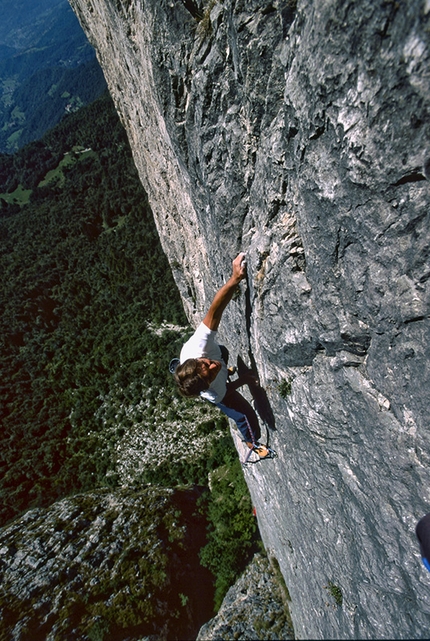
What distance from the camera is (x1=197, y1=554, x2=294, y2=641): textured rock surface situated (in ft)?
46.1

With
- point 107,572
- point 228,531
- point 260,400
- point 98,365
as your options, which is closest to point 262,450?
point 260,400

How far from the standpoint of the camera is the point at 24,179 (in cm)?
9906

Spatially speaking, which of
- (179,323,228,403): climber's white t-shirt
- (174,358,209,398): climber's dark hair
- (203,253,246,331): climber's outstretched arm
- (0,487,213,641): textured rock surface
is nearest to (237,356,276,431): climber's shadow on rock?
(179,323,228,403): climber's white t-shirt

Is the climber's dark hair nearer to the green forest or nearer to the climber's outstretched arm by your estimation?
the climber's outstretched arm

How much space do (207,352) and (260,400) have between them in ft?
6.07

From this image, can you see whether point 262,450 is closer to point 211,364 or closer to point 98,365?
point 211,364

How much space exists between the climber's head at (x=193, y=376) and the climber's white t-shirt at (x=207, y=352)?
347 millimetres

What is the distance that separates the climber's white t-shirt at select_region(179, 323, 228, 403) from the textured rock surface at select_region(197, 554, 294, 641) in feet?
37.8

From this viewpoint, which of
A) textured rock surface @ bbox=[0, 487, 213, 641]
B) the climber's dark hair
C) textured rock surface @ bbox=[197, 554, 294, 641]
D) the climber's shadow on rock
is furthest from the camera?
textured rock surface @ bbox=[0, 487, 213, 641]

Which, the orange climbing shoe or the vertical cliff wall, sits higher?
the vertical cliff wall

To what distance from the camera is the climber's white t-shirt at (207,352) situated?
22.9ft

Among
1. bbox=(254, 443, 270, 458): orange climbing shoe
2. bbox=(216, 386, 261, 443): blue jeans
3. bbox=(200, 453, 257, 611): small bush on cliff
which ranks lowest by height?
bbox=(200, 453, 257, 611): small bush on cliff

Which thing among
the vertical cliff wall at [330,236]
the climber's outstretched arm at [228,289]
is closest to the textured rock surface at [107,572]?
the vertical cliff wall at [330,236]

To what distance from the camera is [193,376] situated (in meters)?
6.46
